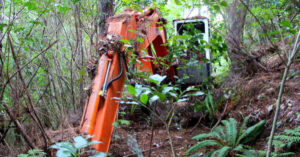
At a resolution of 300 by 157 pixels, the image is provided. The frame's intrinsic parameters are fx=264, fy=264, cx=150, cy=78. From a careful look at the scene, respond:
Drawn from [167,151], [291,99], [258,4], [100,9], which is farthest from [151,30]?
[258,4]

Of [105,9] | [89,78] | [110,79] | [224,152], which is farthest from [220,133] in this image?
[105,9]

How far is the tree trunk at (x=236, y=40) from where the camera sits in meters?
5.12

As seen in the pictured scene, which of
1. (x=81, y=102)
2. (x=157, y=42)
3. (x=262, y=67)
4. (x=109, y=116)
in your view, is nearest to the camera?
(x=109, y=116)

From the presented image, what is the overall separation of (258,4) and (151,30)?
3.76 metres

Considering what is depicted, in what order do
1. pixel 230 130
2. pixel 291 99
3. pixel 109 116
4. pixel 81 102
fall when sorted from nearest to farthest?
pixel 109 116 < pixel 230 130 < pixel 291 99 < pixel 81 102

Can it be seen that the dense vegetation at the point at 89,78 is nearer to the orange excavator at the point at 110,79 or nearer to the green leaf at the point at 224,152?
the green leaf at the point at 224,152

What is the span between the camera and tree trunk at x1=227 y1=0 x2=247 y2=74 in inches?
201

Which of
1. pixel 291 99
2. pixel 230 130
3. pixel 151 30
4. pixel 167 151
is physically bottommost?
pixel 167 151

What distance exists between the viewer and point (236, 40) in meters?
5.22

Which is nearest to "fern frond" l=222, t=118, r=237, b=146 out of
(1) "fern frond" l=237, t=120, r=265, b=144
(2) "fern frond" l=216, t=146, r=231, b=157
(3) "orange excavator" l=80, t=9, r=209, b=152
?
(1) "fern frond" l=237, t=120, r=265, b=144

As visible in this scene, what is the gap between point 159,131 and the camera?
Result: 482 centimetres

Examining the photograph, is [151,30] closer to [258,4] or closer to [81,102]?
[81,102]

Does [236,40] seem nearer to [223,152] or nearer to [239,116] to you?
[239,116]

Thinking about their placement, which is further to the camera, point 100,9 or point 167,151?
point 100,9
